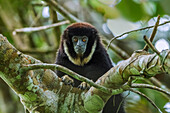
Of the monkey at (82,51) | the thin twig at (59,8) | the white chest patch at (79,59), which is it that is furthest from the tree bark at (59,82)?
the thin twig at (59,8)

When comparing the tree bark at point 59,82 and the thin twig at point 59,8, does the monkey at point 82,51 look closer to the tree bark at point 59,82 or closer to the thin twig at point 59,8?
the thin twig at point 59,8

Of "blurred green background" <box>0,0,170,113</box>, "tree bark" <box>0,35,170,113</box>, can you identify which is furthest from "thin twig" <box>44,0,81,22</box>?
"tree bark" <box>0,35,170,113</box>

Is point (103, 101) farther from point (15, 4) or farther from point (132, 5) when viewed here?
point (15, 4)

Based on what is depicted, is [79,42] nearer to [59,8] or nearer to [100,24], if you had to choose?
[59,8]

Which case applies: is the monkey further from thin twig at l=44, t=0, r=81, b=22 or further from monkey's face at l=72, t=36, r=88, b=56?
thin twig at l=44, t=0, r=81, b=22

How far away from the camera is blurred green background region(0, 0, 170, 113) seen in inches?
191

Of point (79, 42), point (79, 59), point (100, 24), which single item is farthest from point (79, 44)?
point (100, 24)

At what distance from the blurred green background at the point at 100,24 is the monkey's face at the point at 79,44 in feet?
2.47

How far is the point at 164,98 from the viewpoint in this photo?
525cm

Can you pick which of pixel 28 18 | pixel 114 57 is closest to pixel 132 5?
pixel 114 57

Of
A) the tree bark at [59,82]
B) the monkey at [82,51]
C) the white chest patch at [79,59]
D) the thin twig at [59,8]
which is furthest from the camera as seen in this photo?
the thin twig at [59,8]

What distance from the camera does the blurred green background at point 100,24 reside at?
191 inches

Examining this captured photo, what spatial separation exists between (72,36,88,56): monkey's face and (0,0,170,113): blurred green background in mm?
754

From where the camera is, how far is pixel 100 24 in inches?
287
